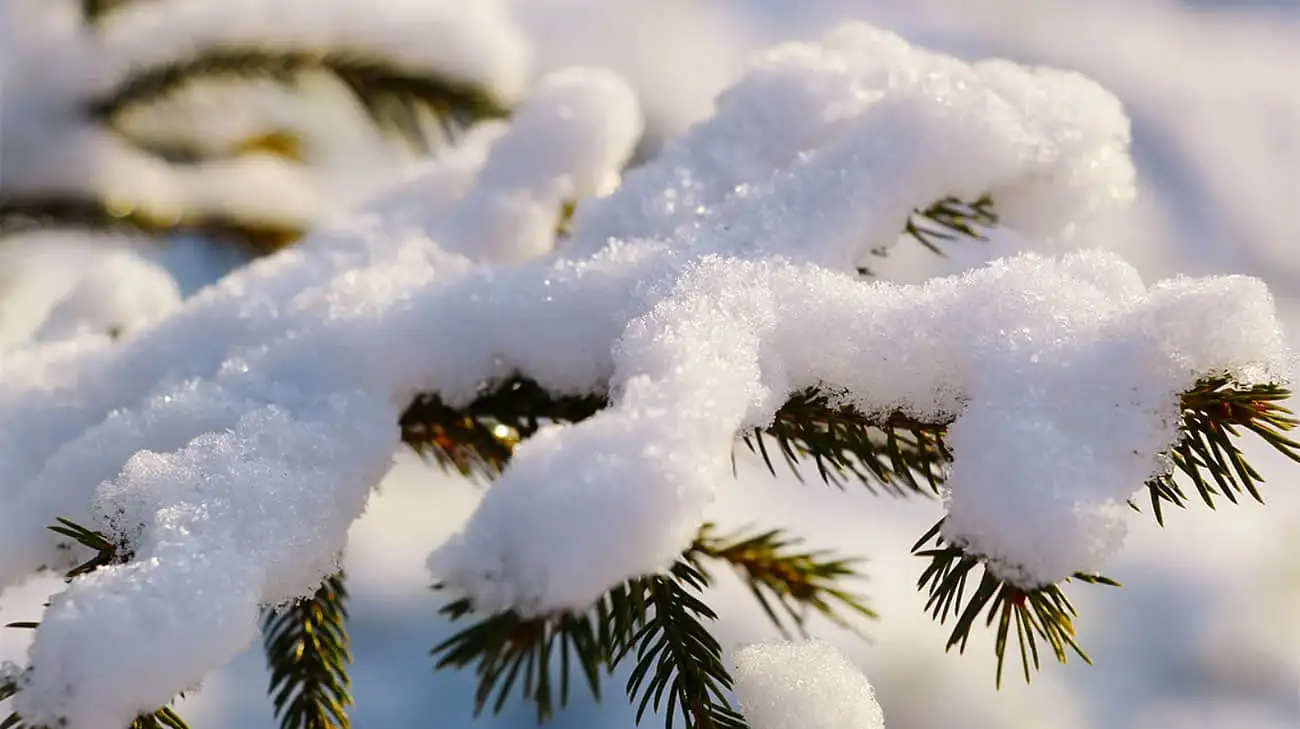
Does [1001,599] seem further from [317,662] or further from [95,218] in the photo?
[95,218]

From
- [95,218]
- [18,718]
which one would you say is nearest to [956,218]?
[18,718]

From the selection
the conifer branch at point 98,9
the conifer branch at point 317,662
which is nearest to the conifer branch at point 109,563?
the conifer branch at point 317,662

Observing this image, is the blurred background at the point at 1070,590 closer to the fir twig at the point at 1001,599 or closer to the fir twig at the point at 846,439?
the fir twig at the point at 846,439

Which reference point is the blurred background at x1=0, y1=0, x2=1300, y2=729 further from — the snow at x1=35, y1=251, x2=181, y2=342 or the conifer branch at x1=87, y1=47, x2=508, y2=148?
the snow at x1=35, y1=251, x2=181, y2=342

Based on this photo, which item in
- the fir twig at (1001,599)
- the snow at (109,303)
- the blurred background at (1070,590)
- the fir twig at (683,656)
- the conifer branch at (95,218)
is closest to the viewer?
the fir twig at (1001,599)

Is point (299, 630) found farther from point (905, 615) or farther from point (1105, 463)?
point (905, 615)

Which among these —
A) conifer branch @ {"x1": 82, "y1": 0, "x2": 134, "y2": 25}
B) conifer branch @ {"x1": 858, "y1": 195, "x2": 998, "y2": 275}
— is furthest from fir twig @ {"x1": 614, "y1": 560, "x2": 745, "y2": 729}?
conifer branch @ {"x1": 82, "y1": 0, "x2": 134, "y2": 25}
